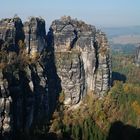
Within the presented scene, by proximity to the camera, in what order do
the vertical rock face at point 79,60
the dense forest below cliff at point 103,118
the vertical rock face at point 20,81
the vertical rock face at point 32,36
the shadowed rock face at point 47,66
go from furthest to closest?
1. the vertical rock face at point 79,60
2. the vertical rock face at point 32,36
3. the dense forest below cliff at point 103,118
4. the shadowed rock face at point 47,66
5. the vertical rock face at point 20,81

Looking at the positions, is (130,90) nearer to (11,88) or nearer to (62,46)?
(62,46)

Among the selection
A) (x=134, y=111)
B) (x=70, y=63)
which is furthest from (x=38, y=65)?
(x=134, y=111)

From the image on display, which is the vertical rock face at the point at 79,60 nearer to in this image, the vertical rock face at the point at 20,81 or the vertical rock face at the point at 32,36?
the vertical rock face at the point at 20,81

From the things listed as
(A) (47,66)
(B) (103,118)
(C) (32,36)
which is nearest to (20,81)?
(C) (32,36)

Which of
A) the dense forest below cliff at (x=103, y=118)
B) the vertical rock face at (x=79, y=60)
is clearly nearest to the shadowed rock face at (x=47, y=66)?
the vertical rock face at (x=79, y=60)

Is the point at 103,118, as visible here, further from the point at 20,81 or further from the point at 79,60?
the point at 20,81

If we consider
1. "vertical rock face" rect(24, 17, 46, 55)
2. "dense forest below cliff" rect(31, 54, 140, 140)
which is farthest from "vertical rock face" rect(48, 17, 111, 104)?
"vertical rock face" rect(24, 17, 46, 55)

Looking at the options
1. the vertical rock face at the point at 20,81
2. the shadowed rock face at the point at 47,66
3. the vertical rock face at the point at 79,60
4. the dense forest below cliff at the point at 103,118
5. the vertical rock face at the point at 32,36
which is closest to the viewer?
the vertical rock face at the point at 20,81
